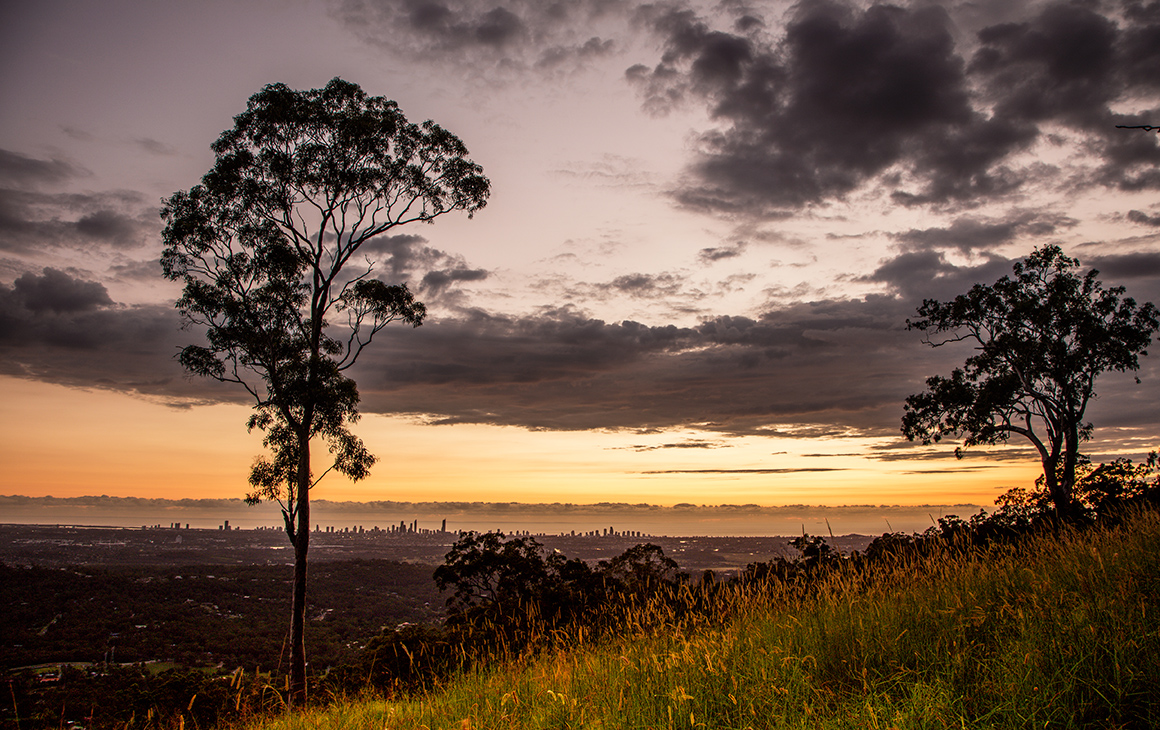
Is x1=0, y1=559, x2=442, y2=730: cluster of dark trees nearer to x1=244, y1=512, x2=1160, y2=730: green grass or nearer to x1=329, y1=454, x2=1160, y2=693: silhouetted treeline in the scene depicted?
x1=329, y1=454, x2=1160, y2=693: silhouetted treeline

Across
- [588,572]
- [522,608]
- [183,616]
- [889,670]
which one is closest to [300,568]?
[522,608]

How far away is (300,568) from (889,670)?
59.1ft

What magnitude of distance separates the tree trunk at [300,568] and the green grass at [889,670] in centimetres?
1180

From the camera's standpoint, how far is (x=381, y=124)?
2150 cm

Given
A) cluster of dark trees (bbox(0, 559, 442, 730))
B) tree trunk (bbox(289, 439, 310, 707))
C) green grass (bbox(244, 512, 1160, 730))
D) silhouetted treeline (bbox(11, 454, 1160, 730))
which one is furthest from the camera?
cluster of dark trees (bbox(0, 559, 442, 730))

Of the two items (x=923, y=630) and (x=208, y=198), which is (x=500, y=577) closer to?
(x=923, y=630)

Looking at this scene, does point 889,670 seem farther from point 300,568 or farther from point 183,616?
point 183,616

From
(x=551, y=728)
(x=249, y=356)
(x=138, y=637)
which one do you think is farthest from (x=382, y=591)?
(x=551, y=728)

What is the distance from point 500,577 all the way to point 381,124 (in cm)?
1666

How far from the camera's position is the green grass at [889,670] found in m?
3.78

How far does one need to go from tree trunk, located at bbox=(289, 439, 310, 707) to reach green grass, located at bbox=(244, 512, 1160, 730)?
1180cm

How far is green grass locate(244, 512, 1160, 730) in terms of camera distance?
3783 mm

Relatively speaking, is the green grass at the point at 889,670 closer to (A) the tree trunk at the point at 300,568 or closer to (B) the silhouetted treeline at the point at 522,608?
(B) the silhouetted treeline at the point at 522,608

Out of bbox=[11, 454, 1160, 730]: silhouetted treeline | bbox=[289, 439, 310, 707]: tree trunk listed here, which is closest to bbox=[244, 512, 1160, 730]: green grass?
bbox=[11, 454, 1160, 730]: silhouetted treeline
